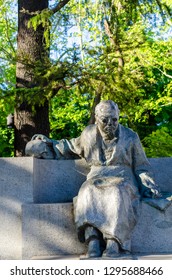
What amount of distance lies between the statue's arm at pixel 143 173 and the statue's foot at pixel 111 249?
84 centimetres

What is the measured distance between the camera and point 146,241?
22.9 ft

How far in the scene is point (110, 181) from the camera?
6820mm

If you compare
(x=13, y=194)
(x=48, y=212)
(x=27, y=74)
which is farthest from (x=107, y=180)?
(x=27, y=74)

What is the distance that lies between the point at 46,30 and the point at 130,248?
227 inches

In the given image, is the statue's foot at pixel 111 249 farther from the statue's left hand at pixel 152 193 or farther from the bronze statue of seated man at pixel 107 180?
the statue's left hand at pixel 152 193

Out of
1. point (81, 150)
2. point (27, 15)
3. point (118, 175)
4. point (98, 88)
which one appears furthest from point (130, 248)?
point (27, 15)

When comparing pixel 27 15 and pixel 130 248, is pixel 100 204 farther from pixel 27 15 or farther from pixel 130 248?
pixel 27 15

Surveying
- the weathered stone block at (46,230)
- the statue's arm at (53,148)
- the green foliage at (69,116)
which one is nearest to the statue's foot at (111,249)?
the weathered stone block at (46,230)

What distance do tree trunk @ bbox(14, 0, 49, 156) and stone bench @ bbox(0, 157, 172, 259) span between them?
3.81 metres

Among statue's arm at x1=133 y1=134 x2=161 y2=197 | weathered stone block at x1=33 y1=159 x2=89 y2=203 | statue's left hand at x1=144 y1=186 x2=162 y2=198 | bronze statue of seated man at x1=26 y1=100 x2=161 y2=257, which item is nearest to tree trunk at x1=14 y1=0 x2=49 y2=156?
weathered stone block at x1=33 y1=159 x2=89 y2=203

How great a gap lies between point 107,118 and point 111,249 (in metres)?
1.48

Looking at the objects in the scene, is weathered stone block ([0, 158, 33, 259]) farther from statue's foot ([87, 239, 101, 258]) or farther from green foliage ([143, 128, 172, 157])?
green foliage ([143, 128, 172, 157])

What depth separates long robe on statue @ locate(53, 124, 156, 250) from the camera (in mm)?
6520

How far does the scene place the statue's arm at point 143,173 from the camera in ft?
23.1
